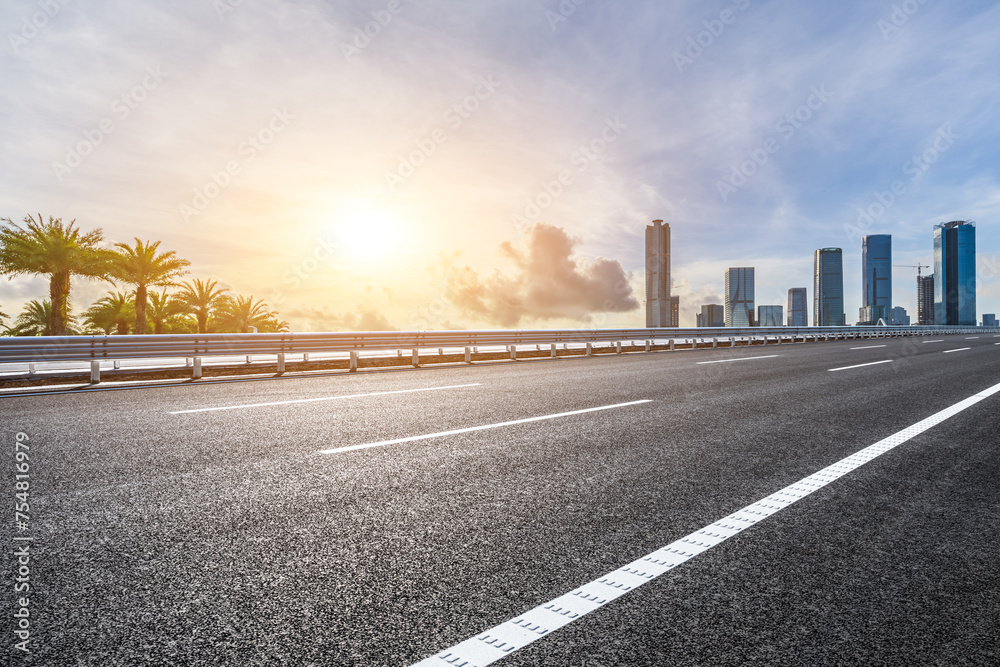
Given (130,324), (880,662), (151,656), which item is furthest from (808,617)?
(130,324)

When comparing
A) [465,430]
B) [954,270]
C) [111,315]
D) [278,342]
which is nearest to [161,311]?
[111,315]

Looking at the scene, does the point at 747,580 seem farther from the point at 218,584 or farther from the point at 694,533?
the point at 218,584

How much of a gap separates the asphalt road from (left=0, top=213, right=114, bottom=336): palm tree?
Answer: 30.1m

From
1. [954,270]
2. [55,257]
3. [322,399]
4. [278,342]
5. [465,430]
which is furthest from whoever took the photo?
[954,270]

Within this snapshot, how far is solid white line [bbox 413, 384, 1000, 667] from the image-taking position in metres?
1.93

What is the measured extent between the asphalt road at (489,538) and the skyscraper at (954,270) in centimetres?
20226

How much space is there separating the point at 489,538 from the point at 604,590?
77 cm

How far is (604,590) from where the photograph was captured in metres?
2.37

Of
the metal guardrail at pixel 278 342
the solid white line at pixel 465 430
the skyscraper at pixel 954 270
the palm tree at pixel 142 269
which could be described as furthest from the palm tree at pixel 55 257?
the skyscraper at pixel 954 270

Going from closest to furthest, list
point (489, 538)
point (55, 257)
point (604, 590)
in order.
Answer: point (604, 590)
point (489, 538)
point (55, 257)

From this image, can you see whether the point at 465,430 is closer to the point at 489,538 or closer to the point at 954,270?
the point at 489,538

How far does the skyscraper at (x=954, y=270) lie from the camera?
16300cm

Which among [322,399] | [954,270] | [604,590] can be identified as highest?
[954,270]

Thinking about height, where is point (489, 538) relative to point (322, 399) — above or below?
below
